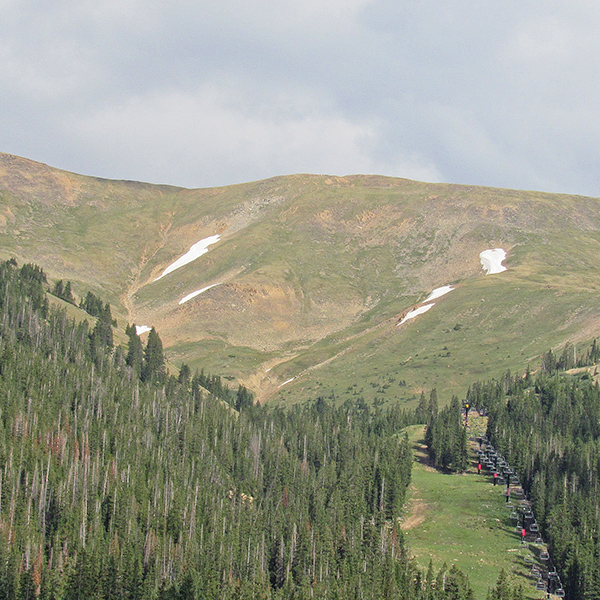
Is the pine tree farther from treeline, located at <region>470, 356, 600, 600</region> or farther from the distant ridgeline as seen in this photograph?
treeline, located at <region>470, 356, 600, 600</region>

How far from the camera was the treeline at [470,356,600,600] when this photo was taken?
86250 millimetres

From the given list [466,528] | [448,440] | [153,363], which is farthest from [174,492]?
[153,363]

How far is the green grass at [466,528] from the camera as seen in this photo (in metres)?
90.2

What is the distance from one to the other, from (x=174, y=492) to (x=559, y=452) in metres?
64.9

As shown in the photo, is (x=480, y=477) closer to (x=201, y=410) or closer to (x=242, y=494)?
(x=242, y=494)

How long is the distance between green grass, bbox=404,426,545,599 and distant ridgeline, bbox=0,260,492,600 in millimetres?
4253

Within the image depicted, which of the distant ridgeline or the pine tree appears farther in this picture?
the pine tree

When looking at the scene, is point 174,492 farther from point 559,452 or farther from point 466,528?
point 559,452

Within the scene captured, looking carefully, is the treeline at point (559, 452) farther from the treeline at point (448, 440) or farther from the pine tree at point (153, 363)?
the pine tree at point (153, 363)

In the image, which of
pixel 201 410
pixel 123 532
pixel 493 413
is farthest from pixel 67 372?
pixel 493 413

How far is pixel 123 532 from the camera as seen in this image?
317ft

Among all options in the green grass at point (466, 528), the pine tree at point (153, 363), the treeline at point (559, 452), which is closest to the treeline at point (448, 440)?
the green grass at point (466, 528)

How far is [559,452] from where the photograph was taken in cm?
12850

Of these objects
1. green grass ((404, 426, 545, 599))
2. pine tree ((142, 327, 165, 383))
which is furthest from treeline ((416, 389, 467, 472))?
pine tree ((142, 327, 165, 383))
